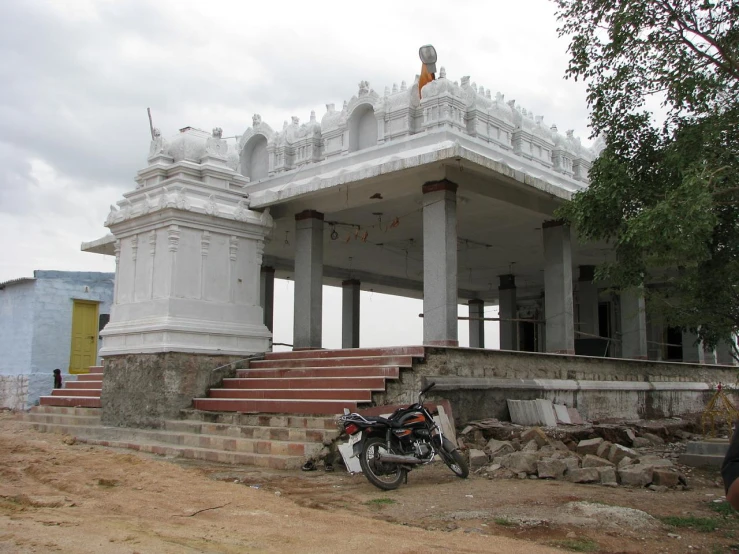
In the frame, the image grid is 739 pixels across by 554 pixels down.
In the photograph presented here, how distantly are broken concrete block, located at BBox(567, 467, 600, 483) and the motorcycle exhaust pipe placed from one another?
1.67m

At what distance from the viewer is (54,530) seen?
4.82 m

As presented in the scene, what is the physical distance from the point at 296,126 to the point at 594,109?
25.6ft

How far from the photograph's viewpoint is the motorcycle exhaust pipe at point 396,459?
7387mm

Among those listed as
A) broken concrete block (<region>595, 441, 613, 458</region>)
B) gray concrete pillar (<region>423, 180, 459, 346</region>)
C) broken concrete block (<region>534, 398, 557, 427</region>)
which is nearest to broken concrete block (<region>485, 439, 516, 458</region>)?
broken concrete block (<region>595, 441, 613, 458</region>)

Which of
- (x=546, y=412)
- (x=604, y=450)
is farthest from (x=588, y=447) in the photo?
(x=546, y=412)

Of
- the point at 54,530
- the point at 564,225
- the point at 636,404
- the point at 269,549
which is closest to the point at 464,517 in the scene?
the point at 269,549

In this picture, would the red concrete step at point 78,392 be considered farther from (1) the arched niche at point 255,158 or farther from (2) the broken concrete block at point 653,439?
(2) the broken concrete block at point 653,439

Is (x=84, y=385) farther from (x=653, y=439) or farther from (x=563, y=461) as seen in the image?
(x=653, y=439)

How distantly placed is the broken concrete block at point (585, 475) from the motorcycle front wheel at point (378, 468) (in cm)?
179

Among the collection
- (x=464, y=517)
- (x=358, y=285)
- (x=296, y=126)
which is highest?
(x=296, y=126)

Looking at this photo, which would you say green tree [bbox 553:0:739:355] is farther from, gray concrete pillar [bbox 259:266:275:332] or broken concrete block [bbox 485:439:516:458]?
gray concrete pillar [bbox 259:266:275:332]

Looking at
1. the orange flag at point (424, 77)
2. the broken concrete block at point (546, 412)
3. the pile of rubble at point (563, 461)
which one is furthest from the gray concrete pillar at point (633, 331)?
the orange flag at point (424, 77)

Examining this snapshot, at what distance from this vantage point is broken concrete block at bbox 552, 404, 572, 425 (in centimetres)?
1193

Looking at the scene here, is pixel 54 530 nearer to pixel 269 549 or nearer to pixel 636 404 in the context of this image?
pixel 269 549
